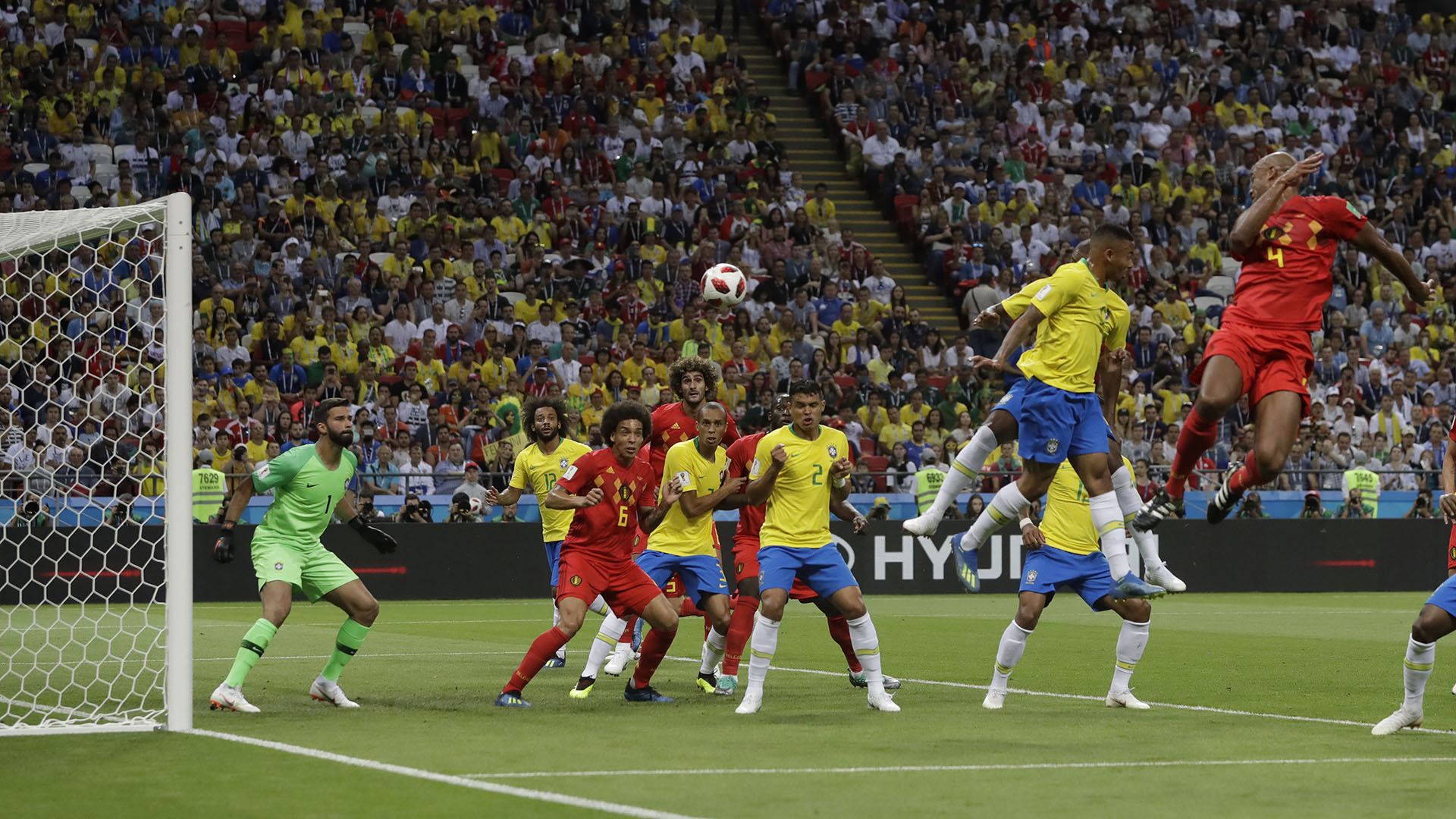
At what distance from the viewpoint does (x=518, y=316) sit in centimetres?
2586

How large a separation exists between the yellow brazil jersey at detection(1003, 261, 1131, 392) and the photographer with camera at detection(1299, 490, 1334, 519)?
1688 cm

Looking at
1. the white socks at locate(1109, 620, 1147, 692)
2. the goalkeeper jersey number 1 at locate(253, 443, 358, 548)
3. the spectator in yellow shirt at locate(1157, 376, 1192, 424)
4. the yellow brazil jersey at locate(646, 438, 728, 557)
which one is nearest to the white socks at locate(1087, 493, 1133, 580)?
the white socks at locate(1109, 620, 1147, 692)

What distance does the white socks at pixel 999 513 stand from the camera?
1145 cm

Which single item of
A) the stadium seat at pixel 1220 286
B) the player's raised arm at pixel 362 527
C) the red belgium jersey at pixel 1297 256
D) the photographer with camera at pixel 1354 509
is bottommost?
the photographer with camera at pixel 1354 509

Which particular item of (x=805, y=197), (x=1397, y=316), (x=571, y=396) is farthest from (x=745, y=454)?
(x=1397, y=316)

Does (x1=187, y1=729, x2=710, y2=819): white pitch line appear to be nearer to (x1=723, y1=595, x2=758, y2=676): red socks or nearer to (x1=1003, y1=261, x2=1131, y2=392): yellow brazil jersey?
(x1=723, y1=595, x2=758, y2=676): red socks

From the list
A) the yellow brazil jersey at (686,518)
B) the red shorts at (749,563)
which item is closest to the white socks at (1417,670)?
the red shorts at (749,563)

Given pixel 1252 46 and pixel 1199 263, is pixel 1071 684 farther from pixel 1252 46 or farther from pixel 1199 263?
pixel 1252 46

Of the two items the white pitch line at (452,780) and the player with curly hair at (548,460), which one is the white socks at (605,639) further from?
the white pitch line at (452,780)

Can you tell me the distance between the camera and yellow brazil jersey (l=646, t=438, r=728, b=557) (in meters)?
12.7

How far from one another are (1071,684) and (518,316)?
13706mm

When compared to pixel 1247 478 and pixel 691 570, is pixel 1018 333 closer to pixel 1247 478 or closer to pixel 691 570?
pixel 1247 478

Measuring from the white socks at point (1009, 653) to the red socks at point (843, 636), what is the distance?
1.09m

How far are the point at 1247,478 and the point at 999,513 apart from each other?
225cm
